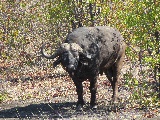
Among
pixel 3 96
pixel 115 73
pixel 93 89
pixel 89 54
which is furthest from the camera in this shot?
pixel 3 96

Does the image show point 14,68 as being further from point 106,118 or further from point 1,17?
point 106,118

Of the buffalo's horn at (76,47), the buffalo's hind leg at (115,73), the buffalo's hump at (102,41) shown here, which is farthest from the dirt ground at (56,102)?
the buffalo's horn at (76,47)

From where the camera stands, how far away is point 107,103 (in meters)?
14.2

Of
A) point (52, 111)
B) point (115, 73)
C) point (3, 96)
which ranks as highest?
point (115, 73)

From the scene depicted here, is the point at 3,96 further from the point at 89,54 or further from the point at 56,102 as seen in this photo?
the point at 89,54

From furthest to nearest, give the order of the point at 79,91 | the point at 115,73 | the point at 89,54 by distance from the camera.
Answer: the point at 115,73
the point at 79,91
the point at 89,54

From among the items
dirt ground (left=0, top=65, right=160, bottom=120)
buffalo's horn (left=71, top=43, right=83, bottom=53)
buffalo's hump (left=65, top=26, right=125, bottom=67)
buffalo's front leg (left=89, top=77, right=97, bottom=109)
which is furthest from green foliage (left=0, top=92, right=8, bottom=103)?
buffalo's horn (left=71, top=43, right=83, bottom=53)

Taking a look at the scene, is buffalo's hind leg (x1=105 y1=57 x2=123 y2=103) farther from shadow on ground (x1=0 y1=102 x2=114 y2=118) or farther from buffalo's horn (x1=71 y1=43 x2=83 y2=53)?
buffalo's horn (x1=71 y1=43 x2=83 y2=53)

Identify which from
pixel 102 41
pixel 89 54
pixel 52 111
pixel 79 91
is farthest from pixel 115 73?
pixel 52 111

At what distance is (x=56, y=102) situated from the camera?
50.6 ft

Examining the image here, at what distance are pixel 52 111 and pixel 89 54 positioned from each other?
2.58 m

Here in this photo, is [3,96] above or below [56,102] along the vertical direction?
below

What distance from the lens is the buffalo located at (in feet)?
40.6

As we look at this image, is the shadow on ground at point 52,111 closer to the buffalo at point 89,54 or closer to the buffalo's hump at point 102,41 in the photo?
the buffalo at point 89,54
